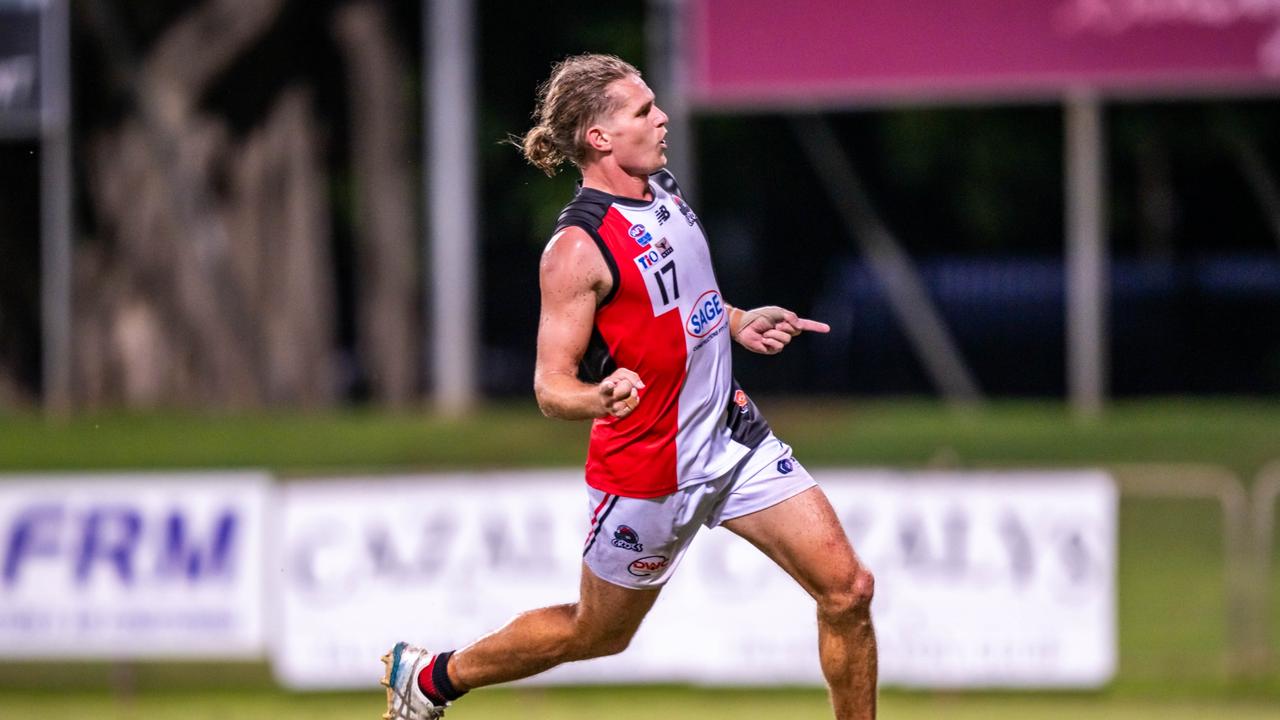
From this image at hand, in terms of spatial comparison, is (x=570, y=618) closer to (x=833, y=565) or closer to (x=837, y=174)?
(x=833, y=565)

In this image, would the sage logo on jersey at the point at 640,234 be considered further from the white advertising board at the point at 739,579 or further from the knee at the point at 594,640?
the white advertising board at the point at 739,579

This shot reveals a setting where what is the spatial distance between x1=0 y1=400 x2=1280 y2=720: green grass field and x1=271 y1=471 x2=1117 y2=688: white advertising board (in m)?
0.24

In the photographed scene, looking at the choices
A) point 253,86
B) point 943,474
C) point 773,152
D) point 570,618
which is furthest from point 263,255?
point 570,618

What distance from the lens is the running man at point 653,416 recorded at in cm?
625

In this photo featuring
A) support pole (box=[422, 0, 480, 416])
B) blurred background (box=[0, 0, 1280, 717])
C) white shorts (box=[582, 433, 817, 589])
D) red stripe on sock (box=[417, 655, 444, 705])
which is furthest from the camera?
support pole (box=[422, 0, 480, 416])

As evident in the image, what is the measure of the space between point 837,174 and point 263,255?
584 centimetres

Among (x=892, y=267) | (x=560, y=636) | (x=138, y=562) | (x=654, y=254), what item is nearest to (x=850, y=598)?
(x=560, y=636)

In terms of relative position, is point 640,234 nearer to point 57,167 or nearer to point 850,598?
point 850,598

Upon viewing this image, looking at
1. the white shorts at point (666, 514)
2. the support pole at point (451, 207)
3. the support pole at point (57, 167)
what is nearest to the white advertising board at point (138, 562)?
the support pole at point (57, 167)

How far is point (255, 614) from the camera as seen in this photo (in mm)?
11391

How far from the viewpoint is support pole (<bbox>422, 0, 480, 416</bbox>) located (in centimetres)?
1468

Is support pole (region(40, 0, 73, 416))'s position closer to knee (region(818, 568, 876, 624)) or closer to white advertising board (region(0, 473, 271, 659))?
white advertising board (region(0, 473, 271, 659))

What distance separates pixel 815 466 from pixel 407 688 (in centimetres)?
655

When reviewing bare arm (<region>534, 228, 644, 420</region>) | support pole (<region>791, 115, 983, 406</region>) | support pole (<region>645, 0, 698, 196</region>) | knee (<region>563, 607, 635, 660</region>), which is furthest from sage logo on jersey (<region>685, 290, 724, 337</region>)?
support pole (<region>791, 115, 983, 406</region>)
